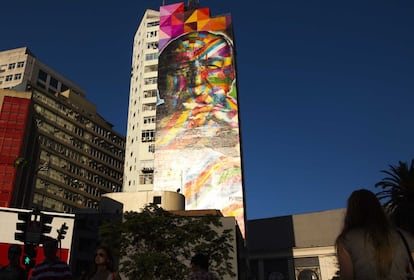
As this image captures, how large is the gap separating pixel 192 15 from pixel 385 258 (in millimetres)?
87363

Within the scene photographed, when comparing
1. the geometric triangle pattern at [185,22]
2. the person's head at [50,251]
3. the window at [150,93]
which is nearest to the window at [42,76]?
the window at [150,93]

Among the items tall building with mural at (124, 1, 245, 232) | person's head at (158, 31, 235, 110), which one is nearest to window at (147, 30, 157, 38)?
tall building with mural at (124, 1, 245, 232)

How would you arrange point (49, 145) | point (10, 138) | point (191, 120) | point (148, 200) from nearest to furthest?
point (148, 200) → point (10, 138) → point (191, 120) → point (49, 145)

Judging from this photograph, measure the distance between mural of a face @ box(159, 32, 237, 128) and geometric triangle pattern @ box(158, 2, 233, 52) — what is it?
5.71 ft

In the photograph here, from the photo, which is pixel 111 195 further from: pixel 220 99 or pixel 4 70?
pixel 4 70

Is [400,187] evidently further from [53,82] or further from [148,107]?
[53,82]

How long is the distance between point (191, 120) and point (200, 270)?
68116mm

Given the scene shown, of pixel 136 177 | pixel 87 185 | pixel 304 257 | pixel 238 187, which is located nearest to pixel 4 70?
pixel 87 185

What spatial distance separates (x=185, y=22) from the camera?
8625cm

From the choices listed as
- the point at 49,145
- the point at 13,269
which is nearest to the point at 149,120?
the point at 49,145

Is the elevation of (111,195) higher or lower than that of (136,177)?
lower

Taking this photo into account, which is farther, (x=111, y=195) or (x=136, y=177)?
(x=136, y=177)

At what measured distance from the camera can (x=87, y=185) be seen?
9031cm

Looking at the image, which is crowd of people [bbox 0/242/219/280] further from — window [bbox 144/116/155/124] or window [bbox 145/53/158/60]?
window [bbox 145/53/158/60]
